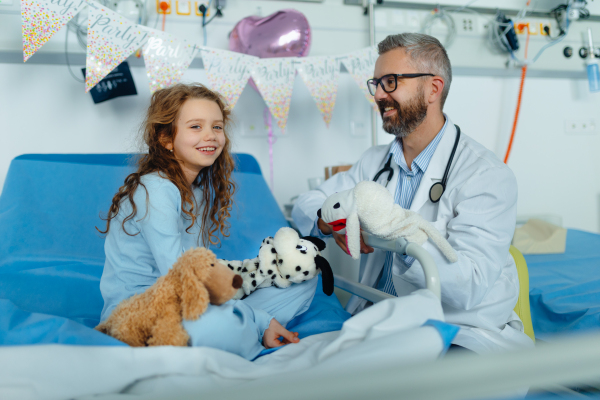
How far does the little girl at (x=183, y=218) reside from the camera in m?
0.95

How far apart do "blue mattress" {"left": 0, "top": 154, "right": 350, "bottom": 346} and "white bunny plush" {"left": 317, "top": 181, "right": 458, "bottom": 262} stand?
1.07 ft

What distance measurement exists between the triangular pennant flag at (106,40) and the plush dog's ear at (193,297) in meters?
1.31

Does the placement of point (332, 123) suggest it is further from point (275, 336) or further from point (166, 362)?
point (166, 362)

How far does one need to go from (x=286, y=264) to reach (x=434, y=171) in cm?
59

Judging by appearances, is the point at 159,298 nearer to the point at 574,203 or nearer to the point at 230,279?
the point at 230,279

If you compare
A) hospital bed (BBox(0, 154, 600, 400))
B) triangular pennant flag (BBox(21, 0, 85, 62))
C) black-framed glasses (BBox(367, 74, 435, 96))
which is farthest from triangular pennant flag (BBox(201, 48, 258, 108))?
hospital bed (BBox(0, 154, 600, 400))

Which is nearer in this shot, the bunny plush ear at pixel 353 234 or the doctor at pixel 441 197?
the bunny plush ear at pixel 353 234

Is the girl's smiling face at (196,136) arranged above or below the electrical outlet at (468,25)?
below

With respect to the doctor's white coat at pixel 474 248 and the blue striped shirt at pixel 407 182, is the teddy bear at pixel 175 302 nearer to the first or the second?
the doctor's white coat at pixel 474 248

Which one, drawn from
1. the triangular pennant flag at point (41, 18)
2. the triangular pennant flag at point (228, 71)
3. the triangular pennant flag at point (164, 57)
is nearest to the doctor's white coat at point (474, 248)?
the triangular pennant flag at point (228, 71)

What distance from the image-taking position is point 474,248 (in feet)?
3.75

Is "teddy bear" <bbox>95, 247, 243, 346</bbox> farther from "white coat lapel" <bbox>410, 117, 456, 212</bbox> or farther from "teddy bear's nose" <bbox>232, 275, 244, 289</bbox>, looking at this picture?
"white coat lapel" <bbox>410, 117, 456, 212</bbox>

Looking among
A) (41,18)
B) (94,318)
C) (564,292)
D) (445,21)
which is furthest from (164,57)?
(564,292)

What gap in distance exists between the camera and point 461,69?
111 inches
